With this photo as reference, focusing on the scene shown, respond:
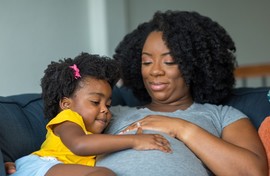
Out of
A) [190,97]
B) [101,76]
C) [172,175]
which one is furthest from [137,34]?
[172,175]

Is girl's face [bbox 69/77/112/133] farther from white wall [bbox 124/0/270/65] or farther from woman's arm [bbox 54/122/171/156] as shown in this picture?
white wall [bbox 124/0/270/65]

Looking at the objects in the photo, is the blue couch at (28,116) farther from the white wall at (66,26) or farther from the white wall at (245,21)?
the white wall at (245,21)

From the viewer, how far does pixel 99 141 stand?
149 centimetres

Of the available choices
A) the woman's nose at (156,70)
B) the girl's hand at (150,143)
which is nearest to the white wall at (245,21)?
the woman's nose at (156,70)

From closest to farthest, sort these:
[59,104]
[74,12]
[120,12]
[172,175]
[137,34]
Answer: [172,175] → [59,104] → [137,34] → [74,12] → [120,12]

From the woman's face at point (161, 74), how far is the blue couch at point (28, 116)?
12.6 inches

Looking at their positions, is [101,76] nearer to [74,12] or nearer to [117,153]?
[117,153]

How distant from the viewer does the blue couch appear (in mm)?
1701

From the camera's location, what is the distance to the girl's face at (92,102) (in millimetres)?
1650

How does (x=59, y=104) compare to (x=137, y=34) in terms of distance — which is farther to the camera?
(x=137, y=34)

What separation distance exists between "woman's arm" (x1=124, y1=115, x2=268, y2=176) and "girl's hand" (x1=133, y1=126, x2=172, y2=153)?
0.13 m

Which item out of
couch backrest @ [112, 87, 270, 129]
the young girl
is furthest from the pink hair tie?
couch backrest @ [112, 87, 270, 129]

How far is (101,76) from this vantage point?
5.65 ft

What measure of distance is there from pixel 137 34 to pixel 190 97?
1.42ft
